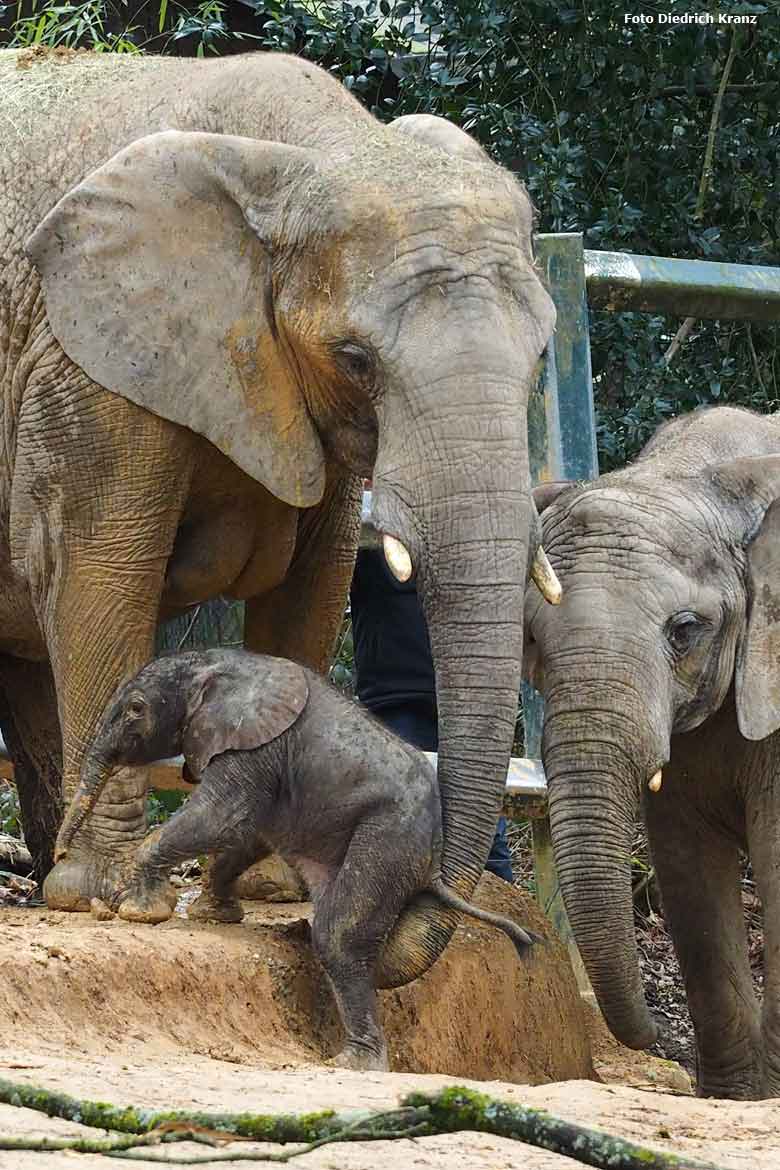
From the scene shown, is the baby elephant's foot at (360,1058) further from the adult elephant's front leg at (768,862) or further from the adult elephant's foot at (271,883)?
the adult elephant's foot at (271,883)

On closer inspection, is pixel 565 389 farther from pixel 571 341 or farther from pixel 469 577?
pixel 469 577

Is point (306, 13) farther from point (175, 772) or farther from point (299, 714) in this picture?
point (299, 714)

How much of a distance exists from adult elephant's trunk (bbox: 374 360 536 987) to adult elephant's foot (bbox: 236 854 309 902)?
4.38 feet

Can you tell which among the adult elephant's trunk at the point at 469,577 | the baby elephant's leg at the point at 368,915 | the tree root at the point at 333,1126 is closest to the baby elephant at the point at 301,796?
the baby elephant's leg at the point at 368,915

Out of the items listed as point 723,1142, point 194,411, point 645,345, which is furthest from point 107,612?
point 645,345

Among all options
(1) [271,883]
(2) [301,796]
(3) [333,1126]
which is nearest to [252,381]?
(2) [301,796]

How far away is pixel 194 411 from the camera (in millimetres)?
6141

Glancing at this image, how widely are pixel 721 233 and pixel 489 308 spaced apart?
5.42 m

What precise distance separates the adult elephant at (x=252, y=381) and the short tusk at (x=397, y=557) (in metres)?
0.03

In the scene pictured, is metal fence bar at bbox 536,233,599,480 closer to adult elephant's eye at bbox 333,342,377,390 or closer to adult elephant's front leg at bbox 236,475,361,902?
adult elephant's front leg at bbox 236,475,361,902

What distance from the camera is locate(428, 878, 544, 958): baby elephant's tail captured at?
18.9 feet

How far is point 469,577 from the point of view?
5578 mm

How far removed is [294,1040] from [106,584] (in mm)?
1321

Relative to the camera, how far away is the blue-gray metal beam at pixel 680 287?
316 inches
